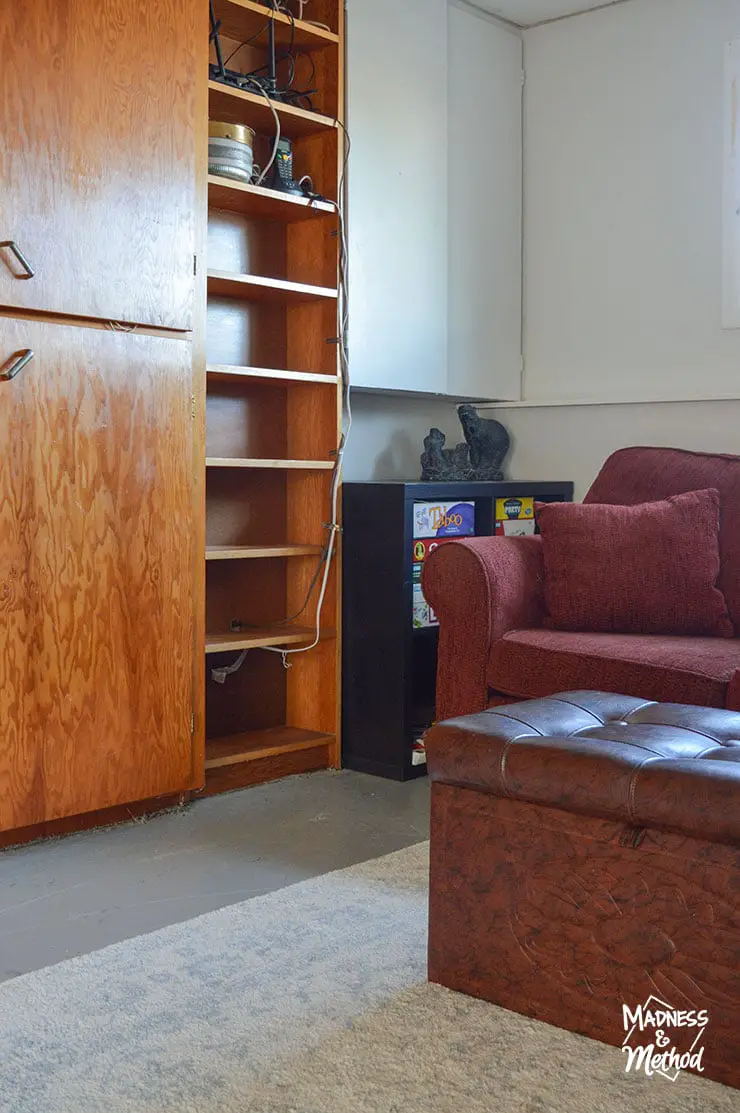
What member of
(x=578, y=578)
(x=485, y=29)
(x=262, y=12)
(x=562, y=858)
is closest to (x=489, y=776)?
(x=562, y=858)

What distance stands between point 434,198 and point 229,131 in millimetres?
916

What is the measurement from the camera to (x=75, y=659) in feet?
9.18

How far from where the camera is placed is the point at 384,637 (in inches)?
137

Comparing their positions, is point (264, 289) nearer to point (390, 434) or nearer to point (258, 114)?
point (258, 114)

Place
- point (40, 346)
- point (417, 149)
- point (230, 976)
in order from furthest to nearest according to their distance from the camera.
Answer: point (417, 149) → point (40, 346) → point (230, 976)

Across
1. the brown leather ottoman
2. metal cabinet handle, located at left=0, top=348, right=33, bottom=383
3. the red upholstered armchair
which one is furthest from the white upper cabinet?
the brown leather ottoman

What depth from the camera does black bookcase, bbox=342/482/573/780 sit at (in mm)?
3424

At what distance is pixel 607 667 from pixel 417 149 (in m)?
1.98

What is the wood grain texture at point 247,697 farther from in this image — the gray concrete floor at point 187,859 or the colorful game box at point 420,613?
the colorful game box at point 420,613

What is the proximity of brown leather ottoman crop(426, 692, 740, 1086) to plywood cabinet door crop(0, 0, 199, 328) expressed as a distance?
147 cm

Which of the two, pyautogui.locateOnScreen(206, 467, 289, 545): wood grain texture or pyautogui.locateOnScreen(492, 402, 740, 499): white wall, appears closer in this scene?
pyautogui.locateOnScreen(206, 467, 289, 545): wood grain texture

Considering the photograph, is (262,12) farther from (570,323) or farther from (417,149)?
(570,323)

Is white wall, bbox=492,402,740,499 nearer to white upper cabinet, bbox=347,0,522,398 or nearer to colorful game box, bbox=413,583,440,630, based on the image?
white upper cabinet, bbox=347,0,522,398

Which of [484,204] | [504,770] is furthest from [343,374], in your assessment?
[504,770]
